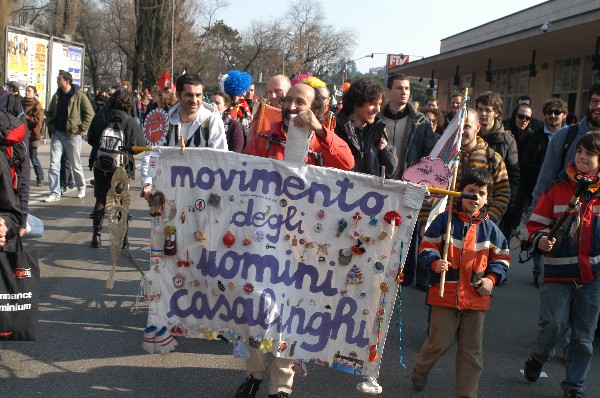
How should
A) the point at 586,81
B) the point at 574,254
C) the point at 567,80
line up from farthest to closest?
the point at 567,80
the point at 586,81
the point at 574,254

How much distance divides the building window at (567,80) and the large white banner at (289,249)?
16.5m

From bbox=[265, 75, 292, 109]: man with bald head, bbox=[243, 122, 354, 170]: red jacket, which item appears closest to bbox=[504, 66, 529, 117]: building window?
bbox=[265, 75, 292, 109]: man with bald head

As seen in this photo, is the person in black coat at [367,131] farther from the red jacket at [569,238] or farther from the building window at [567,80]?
the building window at [567,80]

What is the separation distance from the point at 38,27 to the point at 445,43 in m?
35.8

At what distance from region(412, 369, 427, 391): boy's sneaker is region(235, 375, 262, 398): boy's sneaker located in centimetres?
109

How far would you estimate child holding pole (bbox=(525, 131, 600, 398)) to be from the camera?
4.59 m

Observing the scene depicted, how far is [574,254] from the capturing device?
4695mm

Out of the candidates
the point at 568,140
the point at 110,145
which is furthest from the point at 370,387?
the point at 110,145

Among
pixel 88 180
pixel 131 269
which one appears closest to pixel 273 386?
→ pixel 131 269

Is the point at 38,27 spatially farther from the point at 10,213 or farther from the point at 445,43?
the point at 10,213

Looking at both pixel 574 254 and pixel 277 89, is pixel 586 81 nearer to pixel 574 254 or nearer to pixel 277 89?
pixel 277 89

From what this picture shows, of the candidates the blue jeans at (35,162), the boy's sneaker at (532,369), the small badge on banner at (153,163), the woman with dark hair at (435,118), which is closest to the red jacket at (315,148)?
the small badge on banner at (153,163)

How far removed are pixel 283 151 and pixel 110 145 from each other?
387 cm

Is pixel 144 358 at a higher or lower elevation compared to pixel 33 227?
lower
